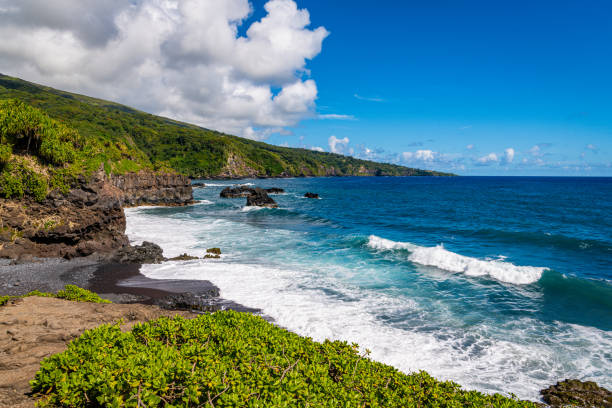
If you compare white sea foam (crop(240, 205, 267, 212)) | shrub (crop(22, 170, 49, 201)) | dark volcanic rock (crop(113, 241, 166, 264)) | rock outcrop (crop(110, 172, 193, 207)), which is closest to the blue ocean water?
dark volcanic rock (crop(113, 241, 166, 264))

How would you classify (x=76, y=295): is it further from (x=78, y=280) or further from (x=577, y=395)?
(x=577, y=395)

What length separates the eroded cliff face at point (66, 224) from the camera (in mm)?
18922

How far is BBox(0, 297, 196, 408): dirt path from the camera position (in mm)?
6145

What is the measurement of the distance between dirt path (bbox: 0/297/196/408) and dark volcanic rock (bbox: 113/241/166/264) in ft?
35.1

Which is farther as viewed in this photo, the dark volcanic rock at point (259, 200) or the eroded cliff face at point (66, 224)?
the dark volcanic rock at point (259, 200)

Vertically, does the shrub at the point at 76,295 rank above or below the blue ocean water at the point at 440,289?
above

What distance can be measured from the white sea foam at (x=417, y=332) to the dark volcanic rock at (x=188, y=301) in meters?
1.35

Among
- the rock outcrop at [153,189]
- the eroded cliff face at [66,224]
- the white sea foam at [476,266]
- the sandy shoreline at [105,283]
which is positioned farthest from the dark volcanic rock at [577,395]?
the rock outcrop at [153,189]

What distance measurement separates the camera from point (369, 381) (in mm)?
6379

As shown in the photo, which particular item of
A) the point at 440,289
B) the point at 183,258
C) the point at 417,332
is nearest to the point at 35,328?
the point at 417,332

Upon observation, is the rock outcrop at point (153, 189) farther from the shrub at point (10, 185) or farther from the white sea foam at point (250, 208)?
the shrub at point (10, 185)

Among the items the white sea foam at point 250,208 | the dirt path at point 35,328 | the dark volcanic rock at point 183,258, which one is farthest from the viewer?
the white sea foam at point 250,208

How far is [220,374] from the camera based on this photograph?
5270mm

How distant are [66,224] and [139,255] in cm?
518
